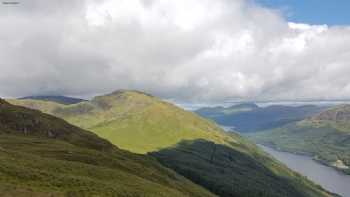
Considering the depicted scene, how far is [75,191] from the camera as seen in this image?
79250 mm

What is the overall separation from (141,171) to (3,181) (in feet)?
282

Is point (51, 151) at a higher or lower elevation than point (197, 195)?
higher

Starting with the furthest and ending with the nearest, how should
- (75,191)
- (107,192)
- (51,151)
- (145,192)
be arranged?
1. (51,151)
2. (145,192)
3. (107,192)
4. (75,191)

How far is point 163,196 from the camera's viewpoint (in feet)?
363

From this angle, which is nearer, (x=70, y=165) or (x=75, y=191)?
(x=75, y=191)

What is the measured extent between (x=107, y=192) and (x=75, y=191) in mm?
8695

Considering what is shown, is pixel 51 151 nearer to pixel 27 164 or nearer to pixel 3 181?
pixel 27 164

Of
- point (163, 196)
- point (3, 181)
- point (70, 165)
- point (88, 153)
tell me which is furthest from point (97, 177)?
point (88, 153)

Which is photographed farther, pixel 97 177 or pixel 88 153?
pixel 88 153

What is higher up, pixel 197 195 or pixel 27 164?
pixel 27 164

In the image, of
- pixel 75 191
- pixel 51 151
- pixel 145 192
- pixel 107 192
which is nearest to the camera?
pixel 75 191

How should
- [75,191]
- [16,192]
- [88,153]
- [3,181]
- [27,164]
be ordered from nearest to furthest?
1. [16,192]
2. [3,181]
3. [75,191]
4. [27,164]
5. [88,153]

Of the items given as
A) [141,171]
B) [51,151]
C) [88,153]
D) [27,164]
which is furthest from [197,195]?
[27,164]

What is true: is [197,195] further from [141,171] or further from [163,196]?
[163,196]
